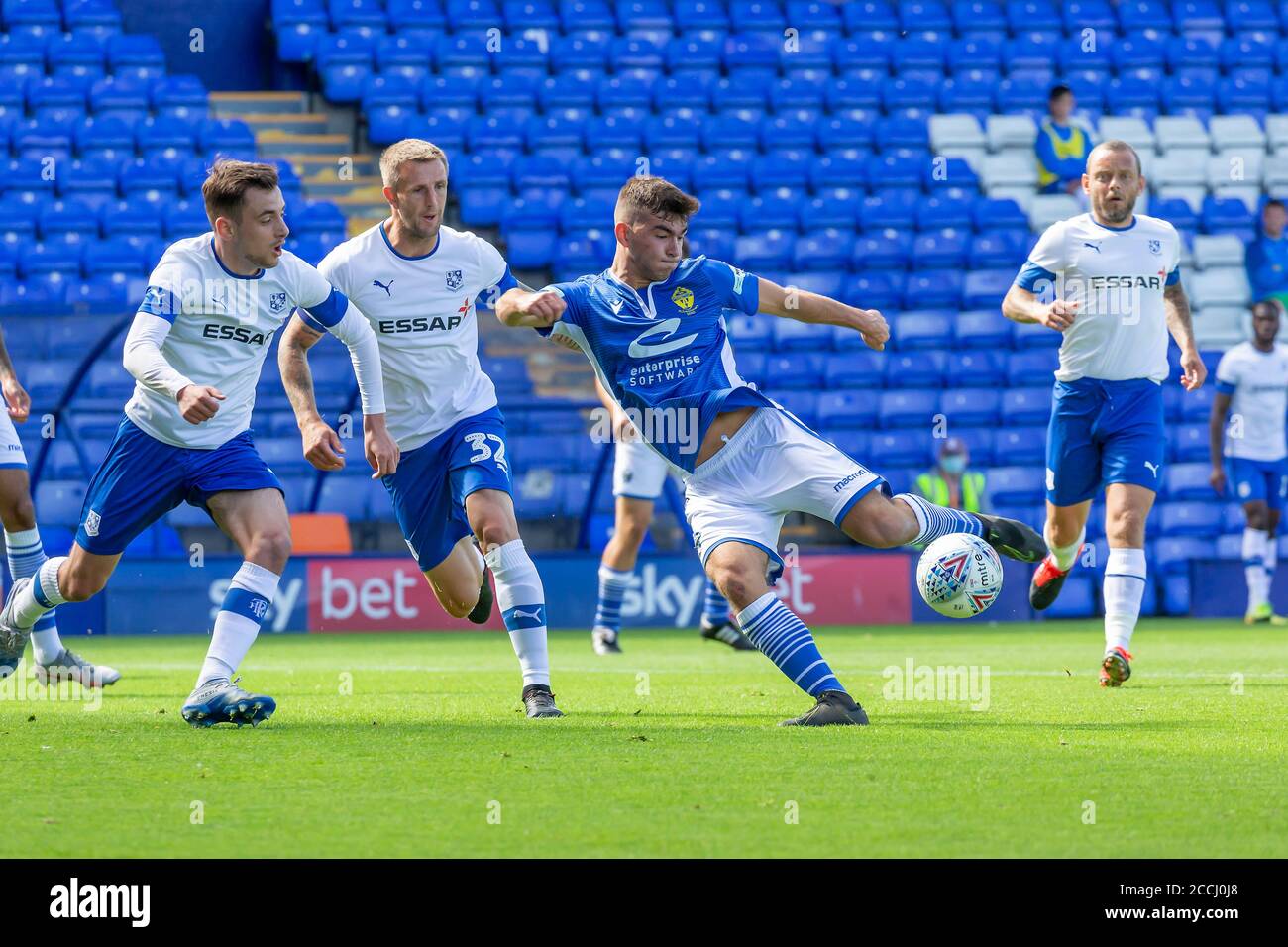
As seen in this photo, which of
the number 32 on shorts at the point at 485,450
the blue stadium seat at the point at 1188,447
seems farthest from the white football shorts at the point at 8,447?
the blue stadium seat at the point at 1188,447

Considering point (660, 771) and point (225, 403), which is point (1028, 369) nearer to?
point (225, 403)

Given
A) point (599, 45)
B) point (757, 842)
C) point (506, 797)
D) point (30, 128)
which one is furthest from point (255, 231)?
point (599, 45)

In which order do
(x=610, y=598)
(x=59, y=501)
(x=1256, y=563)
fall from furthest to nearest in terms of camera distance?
1. (x=1256, y=563)
2. (x=59, y=501)
3. (x=610, y=598)

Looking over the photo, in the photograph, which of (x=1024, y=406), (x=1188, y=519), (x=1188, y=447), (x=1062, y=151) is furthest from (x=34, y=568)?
(x=1062, y=151)

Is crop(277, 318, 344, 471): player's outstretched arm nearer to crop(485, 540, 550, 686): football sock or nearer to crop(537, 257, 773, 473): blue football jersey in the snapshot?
crop(485, 540, 550, 686): football sock

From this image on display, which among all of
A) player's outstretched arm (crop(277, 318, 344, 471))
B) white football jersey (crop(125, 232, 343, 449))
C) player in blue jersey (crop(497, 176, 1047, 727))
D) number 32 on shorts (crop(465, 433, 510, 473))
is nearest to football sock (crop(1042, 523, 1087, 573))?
player in blue jersey (crop(497, 176, 1047, 727))

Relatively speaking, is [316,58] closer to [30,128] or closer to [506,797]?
[30,128]

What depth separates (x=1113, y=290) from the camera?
8.73m

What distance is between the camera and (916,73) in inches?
834

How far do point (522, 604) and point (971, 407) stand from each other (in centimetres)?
1149

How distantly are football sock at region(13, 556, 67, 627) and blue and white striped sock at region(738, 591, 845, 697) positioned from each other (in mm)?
2970

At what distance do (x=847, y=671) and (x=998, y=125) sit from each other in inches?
497

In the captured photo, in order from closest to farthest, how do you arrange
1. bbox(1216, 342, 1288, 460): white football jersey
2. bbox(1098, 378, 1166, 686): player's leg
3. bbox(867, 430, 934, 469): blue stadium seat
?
bbox(1098, 378, 1166, 686): player's leg
bbox(1216, 342, 1288, 460): white football jersey
bbox(867, 430, 934, 469): blue stadium seat

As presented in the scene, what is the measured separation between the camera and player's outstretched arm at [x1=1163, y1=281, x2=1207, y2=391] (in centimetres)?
892
